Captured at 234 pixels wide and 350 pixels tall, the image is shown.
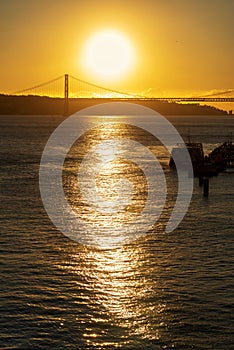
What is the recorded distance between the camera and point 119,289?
20.0 m

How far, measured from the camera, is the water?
16.3 meters

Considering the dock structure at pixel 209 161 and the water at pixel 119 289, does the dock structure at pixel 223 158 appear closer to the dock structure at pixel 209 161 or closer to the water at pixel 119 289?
the dock structure at pixel 209 161

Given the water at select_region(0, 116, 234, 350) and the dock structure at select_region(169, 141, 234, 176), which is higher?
the dock structure at select_region(169, 141, 234, 176)

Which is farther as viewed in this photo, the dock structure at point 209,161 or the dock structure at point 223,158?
the dock structure at point 223,158

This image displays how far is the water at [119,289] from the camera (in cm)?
1633

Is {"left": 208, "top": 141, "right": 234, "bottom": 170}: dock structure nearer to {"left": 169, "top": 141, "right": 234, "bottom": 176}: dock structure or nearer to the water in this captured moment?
{"left": 169, "top": 141, "right": 234, "bottom": 176}: dock structure

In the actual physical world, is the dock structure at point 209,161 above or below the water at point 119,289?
above

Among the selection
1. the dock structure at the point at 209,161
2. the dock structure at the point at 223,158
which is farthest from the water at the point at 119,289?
the dock structure at the point at 223,158

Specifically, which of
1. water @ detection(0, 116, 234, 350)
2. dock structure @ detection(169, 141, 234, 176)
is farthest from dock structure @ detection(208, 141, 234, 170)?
water @ detection(0, 116, 234, 350)

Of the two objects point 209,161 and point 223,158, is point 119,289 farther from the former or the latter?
point 223,158

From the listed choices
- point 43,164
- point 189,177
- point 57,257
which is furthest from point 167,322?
point 43,164

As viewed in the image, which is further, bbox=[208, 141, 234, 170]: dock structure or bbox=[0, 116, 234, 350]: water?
bbox=[208, 141, 234, 170]: dock structure

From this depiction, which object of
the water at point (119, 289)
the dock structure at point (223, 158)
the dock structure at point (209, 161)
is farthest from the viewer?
the dock structure at point (223, 158)

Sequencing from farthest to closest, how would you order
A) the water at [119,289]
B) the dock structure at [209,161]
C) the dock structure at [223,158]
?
1. the dock structure at [223,158]
2. the dock structure at [209,161]
3. the water at [119,289]
